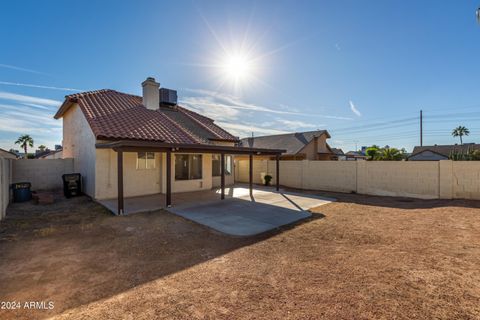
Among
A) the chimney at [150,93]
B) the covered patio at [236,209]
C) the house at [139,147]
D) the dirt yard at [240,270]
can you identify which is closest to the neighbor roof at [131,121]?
the house at [139,147]

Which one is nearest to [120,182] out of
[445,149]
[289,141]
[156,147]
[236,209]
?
[156,147]

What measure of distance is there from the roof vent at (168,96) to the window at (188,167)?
19.1 ft

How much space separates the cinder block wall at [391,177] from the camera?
9.82 m

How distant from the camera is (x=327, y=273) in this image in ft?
12.1

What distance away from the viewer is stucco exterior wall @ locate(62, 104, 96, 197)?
9.90 m

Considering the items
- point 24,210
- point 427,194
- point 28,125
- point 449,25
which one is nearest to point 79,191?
point 24,210

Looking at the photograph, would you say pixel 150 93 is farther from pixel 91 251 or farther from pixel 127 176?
pixel 91 251

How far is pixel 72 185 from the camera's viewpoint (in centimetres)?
1010

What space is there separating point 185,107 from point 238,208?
12.1 meters

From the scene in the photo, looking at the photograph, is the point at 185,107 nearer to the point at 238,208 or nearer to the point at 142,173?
the point at 142,173

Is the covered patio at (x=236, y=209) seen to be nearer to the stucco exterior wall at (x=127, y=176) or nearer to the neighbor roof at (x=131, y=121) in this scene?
the stucco exterior wall at (x=127, y=176)

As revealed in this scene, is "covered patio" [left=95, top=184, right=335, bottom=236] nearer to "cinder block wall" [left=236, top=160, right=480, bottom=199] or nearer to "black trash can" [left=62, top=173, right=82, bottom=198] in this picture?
"black trash can" [left=62, top=173, right=82, bottom=198]

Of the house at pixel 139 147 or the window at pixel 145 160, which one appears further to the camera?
the window at pixel 145 160

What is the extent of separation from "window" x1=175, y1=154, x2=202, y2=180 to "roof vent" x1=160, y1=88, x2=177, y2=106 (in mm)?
5836
